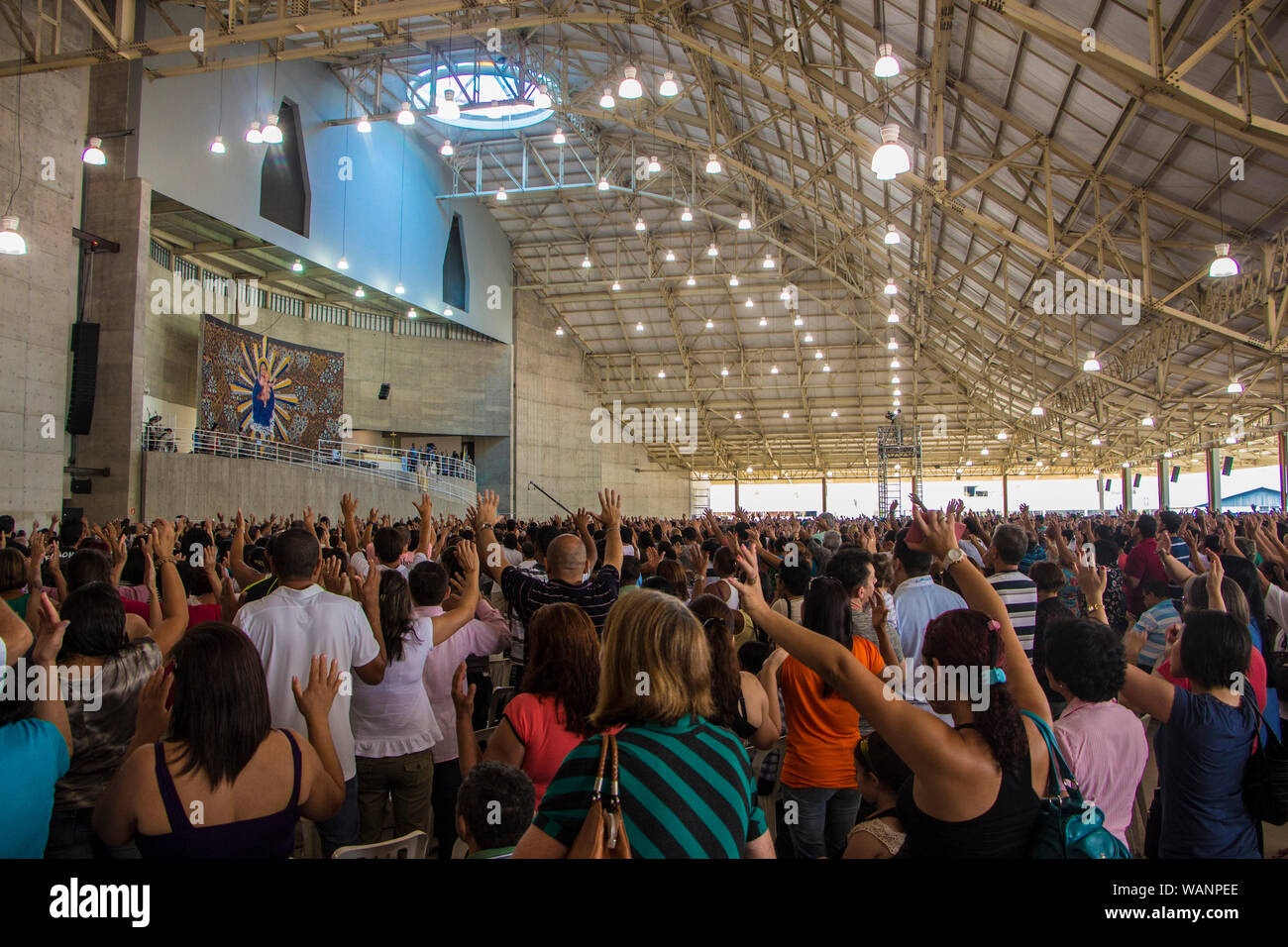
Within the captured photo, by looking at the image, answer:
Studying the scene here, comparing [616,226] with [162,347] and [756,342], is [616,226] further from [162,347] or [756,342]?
[162,347]

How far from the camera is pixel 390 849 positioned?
2490mm

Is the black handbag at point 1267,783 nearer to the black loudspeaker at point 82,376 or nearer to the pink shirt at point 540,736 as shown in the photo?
the pink shirt at point 540,736

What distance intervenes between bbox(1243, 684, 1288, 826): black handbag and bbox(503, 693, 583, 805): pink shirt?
2.02m

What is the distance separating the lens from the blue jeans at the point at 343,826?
2.85 meters

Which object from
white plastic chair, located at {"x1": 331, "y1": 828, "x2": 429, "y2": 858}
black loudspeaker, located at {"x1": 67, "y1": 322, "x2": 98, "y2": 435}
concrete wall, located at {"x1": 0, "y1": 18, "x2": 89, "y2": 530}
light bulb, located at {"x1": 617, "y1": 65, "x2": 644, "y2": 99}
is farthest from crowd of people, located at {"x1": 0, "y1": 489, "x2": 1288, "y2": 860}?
black loudspeaker, located at {"x1": 67, "y1": 322, "x2": 98, "y2": 435}

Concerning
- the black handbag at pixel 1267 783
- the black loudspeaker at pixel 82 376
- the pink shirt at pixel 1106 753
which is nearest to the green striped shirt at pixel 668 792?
the pink shirt at pixel 1106 753

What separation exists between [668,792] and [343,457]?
23.0 metres

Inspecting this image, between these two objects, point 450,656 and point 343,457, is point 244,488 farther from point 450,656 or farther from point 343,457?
point 450,656

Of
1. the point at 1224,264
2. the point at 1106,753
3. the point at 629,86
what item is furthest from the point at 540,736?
the point at 629,86

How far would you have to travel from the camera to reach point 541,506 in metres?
31.1

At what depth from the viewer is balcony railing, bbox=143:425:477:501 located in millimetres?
17500

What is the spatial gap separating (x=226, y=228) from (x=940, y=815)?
20131mm

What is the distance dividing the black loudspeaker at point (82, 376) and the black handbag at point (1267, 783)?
16.8 m
